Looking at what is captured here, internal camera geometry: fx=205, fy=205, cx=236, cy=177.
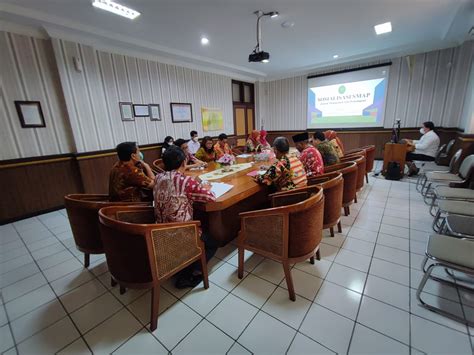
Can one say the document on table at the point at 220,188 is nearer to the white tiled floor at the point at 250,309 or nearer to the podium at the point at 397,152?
the white tiled floor at the point at 250,309

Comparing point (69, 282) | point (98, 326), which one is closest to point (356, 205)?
point (98, 326)

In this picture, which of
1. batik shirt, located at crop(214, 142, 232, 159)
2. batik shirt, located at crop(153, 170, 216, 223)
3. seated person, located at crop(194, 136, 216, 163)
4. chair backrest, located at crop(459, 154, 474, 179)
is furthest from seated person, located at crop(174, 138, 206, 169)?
chair backrest, located at crop(459, 154, 474, 179)

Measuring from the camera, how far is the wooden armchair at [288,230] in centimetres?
150

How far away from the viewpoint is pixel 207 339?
1369 mm

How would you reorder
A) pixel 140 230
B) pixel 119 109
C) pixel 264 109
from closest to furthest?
pixel 140 230
pixel 119 109
pixel 264 109

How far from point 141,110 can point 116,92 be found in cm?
58

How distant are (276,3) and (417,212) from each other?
3.65 metres

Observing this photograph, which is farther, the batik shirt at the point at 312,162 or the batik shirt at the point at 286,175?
the batik shirt at the point at 312,162

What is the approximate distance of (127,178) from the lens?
1978 mm

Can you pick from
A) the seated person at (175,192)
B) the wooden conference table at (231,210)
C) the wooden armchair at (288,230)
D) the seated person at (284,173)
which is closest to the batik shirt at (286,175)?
the seated person at (284,173)

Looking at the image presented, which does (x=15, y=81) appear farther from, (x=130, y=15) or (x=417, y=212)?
(x=417, y=212)

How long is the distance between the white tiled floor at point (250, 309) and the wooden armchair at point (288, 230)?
0.30m

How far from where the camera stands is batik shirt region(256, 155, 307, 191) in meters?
2.03

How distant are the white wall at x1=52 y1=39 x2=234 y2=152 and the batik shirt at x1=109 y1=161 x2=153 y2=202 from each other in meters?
2.56
